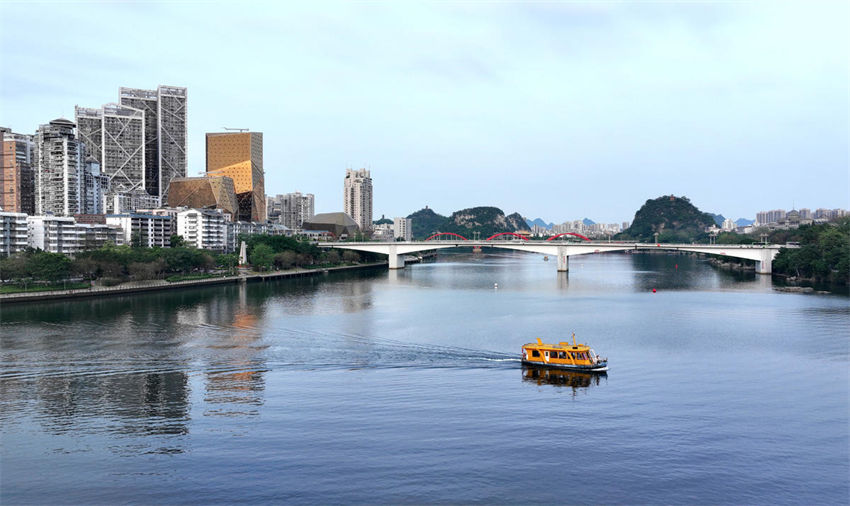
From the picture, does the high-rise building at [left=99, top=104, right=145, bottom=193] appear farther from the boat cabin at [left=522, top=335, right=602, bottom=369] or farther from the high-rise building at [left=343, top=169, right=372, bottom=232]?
the boat cabin at [left=522, top=335, right=602, bottom=369]

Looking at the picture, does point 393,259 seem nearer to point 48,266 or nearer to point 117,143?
point 48,266

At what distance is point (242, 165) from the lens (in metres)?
113

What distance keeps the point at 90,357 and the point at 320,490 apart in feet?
46.8

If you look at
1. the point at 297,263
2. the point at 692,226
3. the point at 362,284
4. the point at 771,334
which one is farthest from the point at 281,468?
the point at 692,226

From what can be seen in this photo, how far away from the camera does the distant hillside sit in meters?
179

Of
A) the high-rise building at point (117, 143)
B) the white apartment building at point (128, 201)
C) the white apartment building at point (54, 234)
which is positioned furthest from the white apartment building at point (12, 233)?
the high-rise building at point (117, 143)

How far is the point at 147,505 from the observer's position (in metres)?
11.0

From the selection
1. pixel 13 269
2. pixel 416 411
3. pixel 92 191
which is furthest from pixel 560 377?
pixel 92 191

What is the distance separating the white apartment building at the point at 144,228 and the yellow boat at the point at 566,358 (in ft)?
165

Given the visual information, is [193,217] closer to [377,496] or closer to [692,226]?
[377,496]

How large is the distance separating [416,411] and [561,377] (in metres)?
6.11

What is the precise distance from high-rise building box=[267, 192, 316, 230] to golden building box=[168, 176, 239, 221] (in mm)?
47687

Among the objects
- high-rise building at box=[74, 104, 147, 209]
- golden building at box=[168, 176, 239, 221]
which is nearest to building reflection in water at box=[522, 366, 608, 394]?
golden building at box=[168, 176, 239, 221]

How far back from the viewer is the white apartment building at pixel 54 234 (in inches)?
2016
